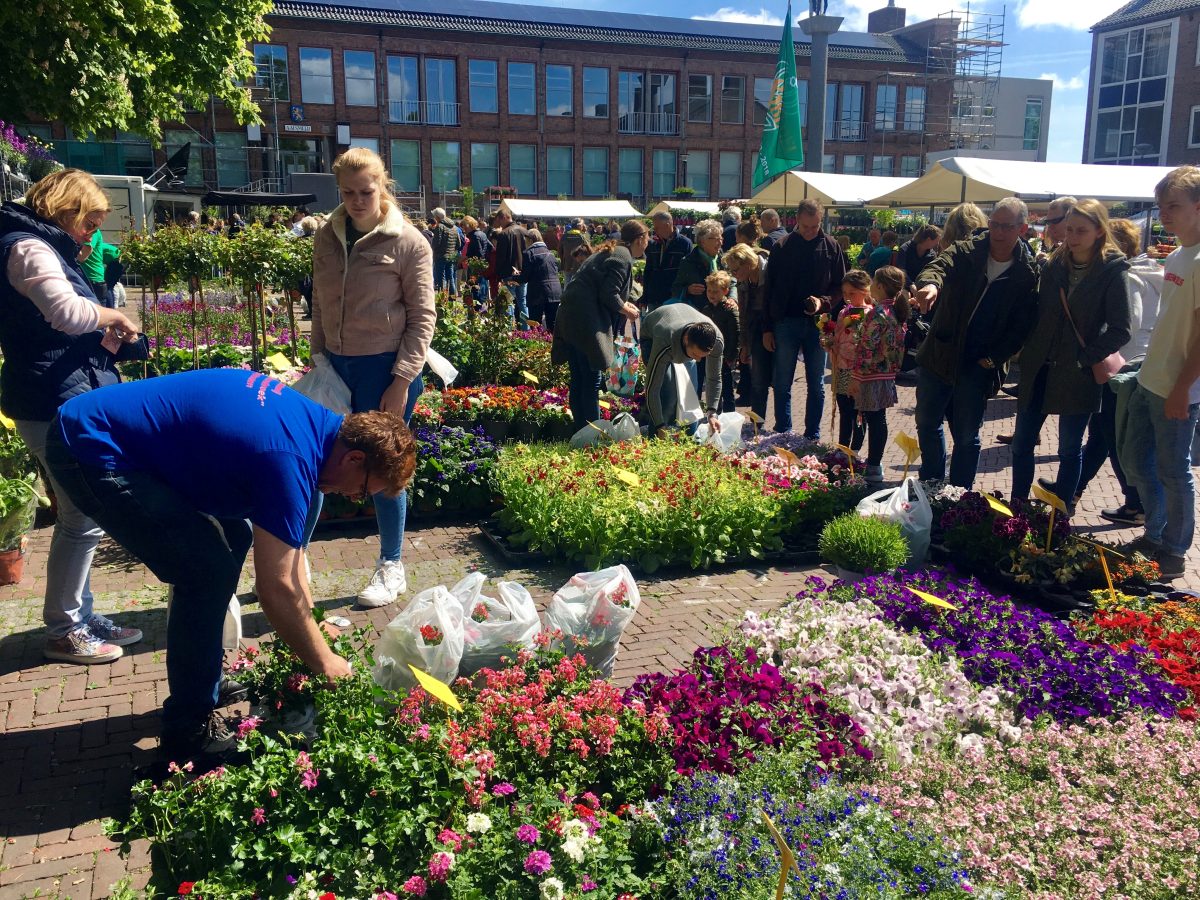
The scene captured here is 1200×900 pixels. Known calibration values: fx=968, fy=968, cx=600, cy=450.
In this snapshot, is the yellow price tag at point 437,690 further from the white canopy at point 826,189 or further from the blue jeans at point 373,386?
the white canopy at point 826,189

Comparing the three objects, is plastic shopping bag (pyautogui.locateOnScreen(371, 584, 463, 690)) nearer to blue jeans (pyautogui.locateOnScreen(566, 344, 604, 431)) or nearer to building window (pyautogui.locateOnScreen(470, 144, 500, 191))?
blue jeans (pyautogui.locateOnScreen(566, 344, 604, 431))

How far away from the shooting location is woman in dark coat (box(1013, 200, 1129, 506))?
17.5 feet

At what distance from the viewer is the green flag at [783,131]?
17.7 meters

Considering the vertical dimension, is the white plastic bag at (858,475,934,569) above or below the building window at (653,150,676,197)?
below

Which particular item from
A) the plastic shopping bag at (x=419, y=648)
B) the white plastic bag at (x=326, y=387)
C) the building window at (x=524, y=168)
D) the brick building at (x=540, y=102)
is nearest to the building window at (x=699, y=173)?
the brick building at (x=540, y=102)

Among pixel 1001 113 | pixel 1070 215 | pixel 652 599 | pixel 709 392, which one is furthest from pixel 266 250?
pixel 1001 113

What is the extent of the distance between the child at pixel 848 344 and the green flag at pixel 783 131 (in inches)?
439

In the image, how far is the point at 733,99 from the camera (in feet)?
150

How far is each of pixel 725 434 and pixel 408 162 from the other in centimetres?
3765

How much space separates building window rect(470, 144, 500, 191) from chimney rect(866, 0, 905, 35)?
82.1 feet

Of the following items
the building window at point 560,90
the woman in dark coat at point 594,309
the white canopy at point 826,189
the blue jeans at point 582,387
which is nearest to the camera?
the woman in dark coat at point 594,309

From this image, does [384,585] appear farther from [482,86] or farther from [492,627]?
[482,86]

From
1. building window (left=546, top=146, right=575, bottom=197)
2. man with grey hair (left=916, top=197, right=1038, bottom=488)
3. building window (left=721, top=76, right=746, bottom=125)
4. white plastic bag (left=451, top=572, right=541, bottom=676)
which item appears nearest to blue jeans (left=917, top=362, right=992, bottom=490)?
man with grey hair (left=916, top=197, right=1038, bottom=488)

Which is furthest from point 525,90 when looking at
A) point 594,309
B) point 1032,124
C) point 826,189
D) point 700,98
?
point 594,309
